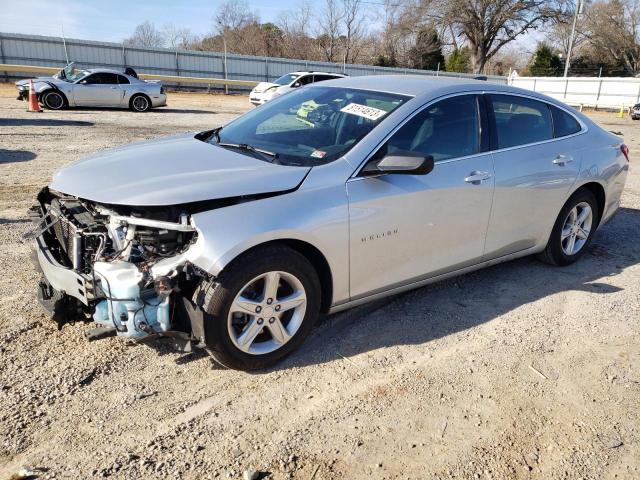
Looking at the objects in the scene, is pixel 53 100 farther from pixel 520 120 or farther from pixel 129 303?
pixel 129 303

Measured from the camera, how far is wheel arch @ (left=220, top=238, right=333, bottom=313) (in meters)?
3.20

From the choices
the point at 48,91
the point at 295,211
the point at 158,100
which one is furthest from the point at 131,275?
the point at 158,100

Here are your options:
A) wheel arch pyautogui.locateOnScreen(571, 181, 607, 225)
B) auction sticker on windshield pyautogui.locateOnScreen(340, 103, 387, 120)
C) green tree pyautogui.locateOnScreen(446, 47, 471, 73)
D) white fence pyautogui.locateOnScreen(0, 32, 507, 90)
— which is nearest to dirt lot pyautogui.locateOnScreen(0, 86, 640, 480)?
wheel arch pyautogui.locateOnScreen(571, 181, 607, 225)

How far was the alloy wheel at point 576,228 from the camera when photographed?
5176 mm

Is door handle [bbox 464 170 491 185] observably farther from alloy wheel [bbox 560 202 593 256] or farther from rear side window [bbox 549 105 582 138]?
alloy wheel [bbox 560 202 593 256]

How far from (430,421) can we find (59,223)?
2579 millimetres

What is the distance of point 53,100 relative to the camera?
57.5 feet

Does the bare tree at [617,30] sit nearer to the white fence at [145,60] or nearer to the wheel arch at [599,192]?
the white fence at [145,60]

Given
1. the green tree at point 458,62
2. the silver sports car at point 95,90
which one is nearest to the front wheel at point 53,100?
the silver sports car at point 95,90

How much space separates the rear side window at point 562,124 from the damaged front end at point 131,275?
11.6ft

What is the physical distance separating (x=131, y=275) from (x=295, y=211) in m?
0.97

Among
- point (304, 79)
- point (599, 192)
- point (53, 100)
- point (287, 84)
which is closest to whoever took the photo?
point (599, 192)

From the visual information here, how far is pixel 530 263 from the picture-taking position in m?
5.41

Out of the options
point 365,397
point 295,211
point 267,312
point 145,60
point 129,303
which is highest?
point 145,60
